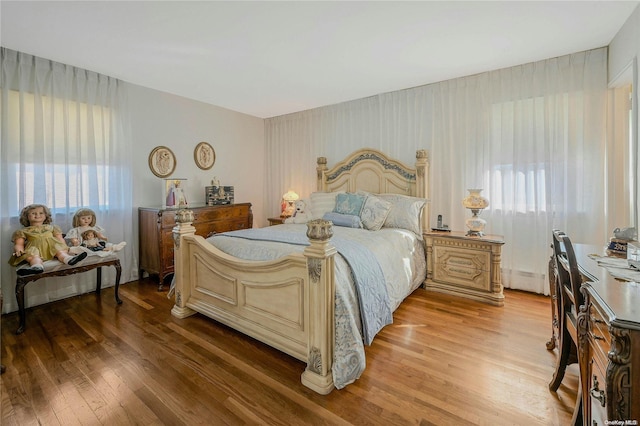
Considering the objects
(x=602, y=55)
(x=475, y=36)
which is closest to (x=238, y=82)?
(x=475, y=36)

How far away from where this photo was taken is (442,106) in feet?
11.7

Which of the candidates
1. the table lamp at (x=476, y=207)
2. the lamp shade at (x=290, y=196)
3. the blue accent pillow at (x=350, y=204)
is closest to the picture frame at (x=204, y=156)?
the lamp shade at (x=290, y=196)

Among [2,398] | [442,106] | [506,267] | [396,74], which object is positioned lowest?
[2,398]

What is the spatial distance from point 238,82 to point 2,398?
3372 mm

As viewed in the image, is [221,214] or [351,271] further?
[221,214]

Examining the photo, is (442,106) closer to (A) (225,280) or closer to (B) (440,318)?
(B) (440,318)

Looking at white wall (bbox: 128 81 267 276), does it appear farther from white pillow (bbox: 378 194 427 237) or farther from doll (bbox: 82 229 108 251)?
white pillow (bbox: 378 194 427 237)

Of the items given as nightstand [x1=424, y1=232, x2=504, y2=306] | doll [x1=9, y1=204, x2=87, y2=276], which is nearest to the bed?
nightstand [x1=424, y1=232, x2=504, y2=306]

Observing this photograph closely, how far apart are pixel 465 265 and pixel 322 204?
1832mm

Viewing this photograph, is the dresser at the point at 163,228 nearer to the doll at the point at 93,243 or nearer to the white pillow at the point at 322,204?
the doll at the point at 93,243

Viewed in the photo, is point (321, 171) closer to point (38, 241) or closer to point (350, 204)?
point (350, 204)

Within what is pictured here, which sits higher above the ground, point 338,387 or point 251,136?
point 251,136

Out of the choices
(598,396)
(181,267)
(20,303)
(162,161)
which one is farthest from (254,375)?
(162,161)

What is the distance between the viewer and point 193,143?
14.1 feet
